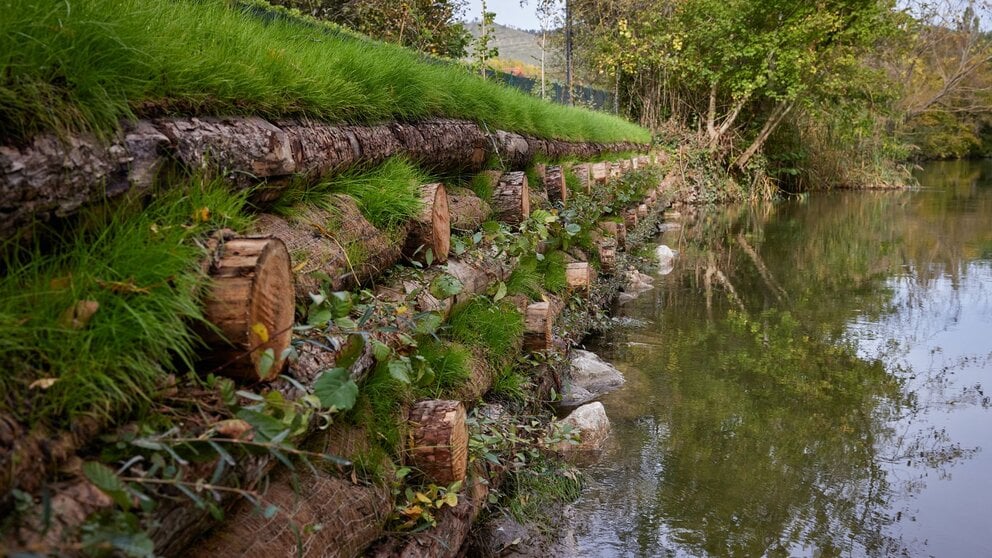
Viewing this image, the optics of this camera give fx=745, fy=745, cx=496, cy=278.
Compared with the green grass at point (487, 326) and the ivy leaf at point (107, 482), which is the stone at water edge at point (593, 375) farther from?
the ivy leaf at point (107, 482)

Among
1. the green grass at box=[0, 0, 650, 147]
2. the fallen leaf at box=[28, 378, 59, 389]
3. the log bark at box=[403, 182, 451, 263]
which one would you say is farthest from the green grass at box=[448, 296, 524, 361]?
the fallen leaf at box=[28, 378, 59, 389]

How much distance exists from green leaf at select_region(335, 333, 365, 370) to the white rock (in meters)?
2.47

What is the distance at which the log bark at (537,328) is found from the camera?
3.66 metres

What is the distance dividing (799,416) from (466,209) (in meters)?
2.13

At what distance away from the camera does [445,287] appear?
2.59 m

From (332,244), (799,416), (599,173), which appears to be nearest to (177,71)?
(332,244)

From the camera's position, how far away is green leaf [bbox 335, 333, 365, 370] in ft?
6.21

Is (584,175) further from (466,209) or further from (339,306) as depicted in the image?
(339,306)

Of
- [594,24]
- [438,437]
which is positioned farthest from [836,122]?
[438,437]

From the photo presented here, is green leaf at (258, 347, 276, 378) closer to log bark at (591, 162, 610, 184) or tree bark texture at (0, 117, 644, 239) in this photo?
tree bark texture at (0, 117, 644, 239)

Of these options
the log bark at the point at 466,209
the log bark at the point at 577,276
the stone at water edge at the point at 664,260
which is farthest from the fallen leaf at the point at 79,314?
the stone at water edge at the point at 664,260

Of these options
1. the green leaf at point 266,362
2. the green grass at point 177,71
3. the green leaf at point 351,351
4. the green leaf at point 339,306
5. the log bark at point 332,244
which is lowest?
the green leaf at point 351,351

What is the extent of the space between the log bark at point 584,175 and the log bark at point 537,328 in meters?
3.19

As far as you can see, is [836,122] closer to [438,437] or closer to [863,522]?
[863,522]
